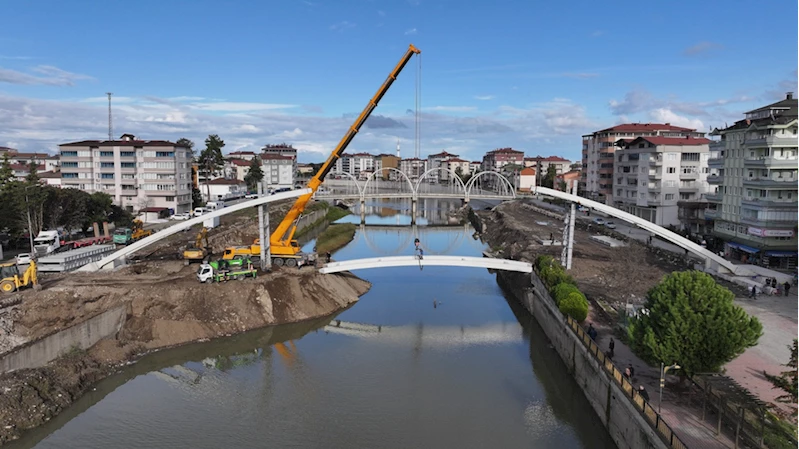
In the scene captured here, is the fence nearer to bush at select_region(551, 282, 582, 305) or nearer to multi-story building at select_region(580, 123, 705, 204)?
bush at select_region(551, 282, 582, 305)

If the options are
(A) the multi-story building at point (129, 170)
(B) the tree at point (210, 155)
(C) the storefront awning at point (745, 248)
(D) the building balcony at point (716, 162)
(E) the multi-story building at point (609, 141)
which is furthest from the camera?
(B) the tree at point (210, 155)

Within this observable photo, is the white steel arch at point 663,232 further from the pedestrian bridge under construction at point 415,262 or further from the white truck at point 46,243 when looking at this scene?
the white truck at point 46,243

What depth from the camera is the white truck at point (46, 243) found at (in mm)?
41219

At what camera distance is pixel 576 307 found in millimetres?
26516

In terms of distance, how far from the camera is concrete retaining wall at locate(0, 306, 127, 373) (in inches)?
878

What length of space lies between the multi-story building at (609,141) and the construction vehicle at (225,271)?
5967cm

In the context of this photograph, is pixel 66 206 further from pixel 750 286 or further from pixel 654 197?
pixel 654 197

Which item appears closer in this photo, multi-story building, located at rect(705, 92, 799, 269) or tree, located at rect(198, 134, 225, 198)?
multi-story building, located at rect(705, 92, 799, 269)

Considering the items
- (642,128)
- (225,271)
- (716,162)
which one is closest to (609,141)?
(642,128)

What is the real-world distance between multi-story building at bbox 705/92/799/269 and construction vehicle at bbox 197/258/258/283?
38299 mm

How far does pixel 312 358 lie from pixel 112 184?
5519cm

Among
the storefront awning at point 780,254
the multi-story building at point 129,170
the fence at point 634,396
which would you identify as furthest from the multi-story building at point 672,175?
the multi-story building at point 129,170

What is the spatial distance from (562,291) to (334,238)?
139 ft

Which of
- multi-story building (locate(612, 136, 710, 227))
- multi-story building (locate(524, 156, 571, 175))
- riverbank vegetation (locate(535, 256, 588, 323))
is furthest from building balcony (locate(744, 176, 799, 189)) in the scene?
multi-story building (locate(524, 156, 571, 175))
